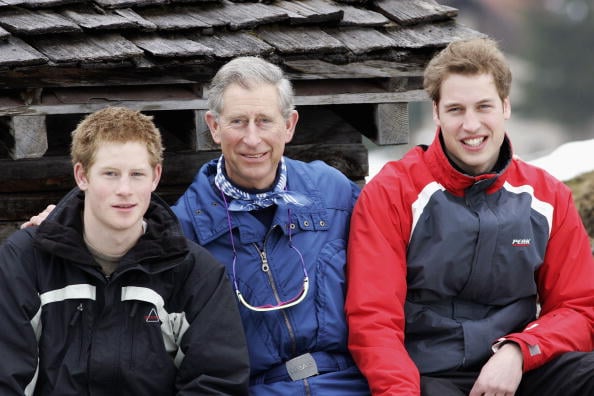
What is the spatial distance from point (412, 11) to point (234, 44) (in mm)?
994

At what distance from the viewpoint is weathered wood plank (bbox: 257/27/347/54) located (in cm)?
462

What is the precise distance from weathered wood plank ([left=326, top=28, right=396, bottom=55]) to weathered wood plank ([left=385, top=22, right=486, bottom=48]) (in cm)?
6

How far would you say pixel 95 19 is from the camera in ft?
14.3

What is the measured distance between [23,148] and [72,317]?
3.61 ft

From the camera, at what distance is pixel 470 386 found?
3861 mm

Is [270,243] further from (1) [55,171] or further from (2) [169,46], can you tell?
(1) [55,171]

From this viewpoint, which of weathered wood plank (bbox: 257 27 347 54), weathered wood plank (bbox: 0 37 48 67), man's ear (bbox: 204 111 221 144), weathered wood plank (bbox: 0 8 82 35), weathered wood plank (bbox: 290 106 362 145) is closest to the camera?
man's ear (bbox: 204 111 221 144)

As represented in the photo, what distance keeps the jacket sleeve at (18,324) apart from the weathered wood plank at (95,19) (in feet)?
3.89

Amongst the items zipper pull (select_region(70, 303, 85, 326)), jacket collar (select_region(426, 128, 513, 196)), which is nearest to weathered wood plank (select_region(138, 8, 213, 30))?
jacket collar (select_region(426, 128, 513, 196))

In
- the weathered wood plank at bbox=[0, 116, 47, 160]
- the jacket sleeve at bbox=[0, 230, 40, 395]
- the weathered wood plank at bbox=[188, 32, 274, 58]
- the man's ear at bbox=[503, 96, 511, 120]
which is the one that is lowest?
the jacket sleeve at bbox=[0, 230, 40, 395]

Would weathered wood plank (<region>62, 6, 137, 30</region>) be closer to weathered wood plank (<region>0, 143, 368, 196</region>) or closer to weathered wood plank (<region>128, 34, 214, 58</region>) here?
weathered wood plank (<region>128, 34, 214, 58</region>)

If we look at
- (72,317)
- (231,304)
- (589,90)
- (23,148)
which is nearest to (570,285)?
(231,304)

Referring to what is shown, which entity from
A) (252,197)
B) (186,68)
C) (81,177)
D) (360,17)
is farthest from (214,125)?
(360,17)

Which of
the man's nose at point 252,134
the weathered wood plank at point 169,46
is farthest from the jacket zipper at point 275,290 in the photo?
the weathered wood plank at point 169,46
